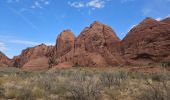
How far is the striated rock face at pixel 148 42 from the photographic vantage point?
152 feet

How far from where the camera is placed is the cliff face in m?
47.5

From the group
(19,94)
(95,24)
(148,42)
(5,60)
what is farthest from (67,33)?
(19,94)

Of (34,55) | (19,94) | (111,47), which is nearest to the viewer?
(19,94)

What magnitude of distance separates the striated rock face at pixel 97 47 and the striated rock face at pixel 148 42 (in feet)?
9.96

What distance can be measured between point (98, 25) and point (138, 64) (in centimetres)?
1854

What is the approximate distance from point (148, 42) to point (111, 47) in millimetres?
9945

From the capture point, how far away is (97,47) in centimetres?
5747

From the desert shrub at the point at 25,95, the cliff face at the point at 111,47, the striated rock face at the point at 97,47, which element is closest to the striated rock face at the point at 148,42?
the cliff face at the point at 111,47

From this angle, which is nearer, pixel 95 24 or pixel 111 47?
pixel 111 47

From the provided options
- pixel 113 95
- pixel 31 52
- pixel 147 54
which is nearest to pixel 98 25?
pixel 147 54

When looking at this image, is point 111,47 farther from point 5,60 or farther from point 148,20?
point 5,60

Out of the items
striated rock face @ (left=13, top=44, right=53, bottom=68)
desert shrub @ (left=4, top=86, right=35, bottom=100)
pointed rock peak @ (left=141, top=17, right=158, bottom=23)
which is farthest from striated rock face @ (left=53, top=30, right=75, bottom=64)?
desert shrub @ (left=4, top=86, right=35, bottom=100)

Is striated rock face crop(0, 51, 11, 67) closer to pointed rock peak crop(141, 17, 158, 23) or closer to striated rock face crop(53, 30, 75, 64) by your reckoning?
striated rock face crop(53, 30, 75, 64)

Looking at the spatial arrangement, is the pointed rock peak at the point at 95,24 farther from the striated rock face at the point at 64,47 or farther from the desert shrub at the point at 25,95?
the desert shrub at the point at 25,95
